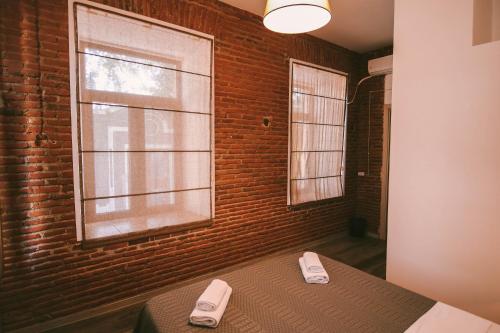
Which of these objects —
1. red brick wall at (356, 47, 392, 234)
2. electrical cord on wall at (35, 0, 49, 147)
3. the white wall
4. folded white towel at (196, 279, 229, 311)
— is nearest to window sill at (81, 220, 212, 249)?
electrical cord on wall at (35, 0, 49, 147)

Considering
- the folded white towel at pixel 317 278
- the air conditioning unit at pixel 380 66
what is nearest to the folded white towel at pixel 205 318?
the folded white towel at pixel 317 278

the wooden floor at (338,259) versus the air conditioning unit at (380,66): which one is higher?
the air conditioning unit at (380,66)

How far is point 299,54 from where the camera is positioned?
3746 mm

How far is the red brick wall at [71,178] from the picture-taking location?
80.0 inches

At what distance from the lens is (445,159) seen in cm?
223

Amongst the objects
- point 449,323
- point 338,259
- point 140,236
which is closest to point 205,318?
point 449,323

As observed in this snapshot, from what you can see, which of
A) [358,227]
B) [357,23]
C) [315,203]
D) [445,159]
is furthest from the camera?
[358,227]

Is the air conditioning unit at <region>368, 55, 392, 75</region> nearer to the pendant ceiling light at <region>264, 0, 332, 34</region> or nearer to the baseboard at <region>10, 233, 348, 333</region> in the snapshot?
the pendant ceiling light at <region>264, 0, 332, 34</region>

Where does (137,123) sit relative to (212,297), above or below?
above

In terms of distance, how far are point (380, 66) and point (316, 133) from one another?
4.54ft

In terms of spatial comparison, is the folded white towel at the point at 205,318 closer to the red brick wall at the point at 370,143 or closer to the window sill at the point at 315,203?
the window sill at the point at 315,203

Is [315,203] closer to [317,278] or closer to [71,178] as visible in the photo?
[317,278]

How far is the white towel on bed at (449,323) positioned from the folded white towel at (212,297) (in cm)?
96

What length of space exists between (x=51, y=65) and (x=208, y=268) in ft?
7.82
